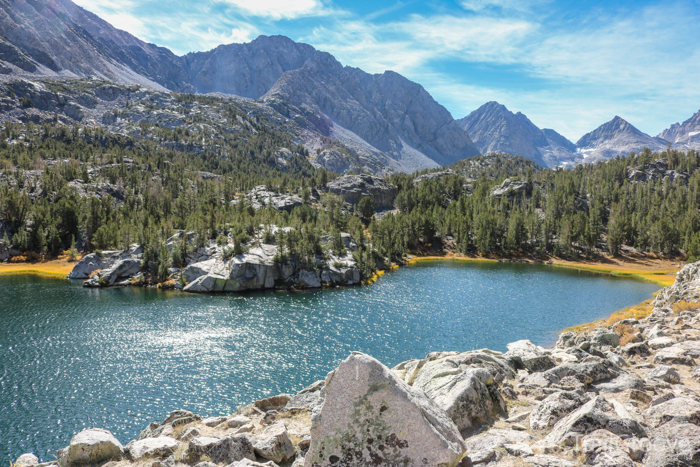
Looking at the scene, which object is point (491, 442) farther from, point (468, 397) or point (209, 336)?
point (209, 336)

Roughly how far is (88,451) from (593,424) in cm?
1629

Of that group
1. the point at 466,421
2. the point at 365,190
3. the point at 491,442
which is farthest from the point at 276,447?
the point at 365,190

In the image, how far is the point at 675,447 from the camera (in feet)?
25.6

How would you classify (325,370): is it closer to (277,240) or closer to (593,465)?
(593,465)

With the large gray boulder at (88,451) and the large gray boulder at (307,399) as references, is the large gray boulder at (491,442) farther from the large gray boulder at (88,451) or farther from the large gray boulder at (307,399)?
the large gray boulder at (88,451)

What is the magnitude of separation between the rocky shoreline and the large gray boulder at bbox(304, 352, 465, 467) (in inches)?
0.9

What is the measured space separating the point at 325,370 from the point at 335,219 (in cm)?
8880

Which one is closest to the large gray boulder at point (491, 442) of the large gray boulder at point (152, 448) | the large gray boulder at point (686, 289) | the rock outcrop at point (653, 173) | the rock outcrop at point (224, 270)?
the large gray boulder at point (152, 448)

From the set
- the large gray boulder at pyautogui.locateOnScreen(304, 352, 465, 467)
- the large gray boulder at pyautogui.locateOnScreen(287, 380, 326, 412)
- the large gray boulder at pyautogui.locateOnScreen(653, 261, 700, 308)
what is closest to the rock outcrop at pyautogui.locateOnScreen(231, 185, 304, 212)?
the large gray boulder at pyautogui.locateOnScreen(653, 261, 700, 308)

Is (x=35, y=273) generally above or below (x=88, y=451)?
below

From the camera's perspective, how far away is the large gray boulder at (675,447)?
7.43 metres

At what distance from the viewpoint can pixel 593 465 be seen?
805 cm

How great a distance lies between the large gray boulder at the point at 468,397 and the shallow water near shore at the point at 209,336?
19.4m

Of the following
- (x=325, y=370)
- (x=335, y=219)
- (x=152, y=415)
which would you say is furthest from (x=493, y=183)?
(x=152, y=415)
